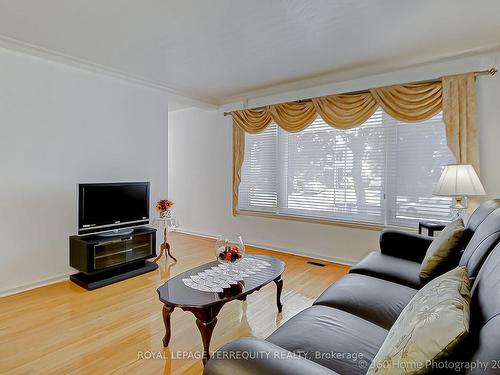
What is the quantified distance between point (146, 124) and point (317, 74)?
8.10 ft

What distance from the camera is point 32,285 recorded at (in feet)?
10.4

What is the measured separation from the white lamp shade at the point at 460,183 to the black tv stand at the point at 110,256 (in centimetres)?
332

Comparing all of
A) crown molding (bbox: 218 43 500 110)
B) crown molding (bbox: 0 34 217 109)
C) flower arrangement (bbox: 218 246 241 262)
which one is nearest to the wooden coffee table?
flower arrangement (bbox: 218 246 241 262)

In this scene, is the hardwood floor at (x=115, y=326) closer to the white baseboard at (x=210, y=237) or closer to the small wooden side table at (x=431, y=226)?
the white baseboard at (x=210, y=237)

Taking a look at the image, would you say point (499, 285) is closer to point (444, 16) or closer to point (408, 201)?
point (444, 16)

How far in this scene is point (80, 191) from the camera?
3207 mm

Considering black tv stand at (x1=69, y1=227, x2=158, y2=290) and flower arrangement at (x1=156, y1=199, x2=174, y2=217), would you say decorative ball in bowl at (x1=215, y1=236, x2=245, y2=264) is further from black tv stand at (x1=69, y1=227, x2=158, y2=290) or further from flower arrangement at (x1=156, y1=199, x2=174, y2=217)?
flower arrangement at (x1=156, y1=199, x2=174, y2=217)

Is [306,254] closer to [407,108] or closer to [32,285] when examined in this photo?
[407,108]

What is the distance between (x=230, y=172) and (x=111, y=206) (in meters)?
2.24

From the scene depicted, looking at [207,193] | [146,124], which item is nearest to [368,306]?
[146,124]

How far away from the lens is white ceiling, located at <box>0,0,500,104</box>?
7.74 ft

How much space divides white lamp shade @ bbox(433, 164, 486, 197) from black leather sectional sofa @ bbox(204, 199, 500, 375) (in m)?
0.72

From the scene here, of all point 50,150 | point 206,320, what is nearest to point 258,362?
point 206,320

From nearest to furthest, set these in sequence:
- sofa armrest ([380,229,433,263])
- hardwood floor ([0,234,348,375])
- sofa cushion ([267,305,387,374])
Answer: sofa cushion ([267,305,387,374]) < hardwood floor ([0,234,348,375]) < sofa armrest ([380,229,433,263])
